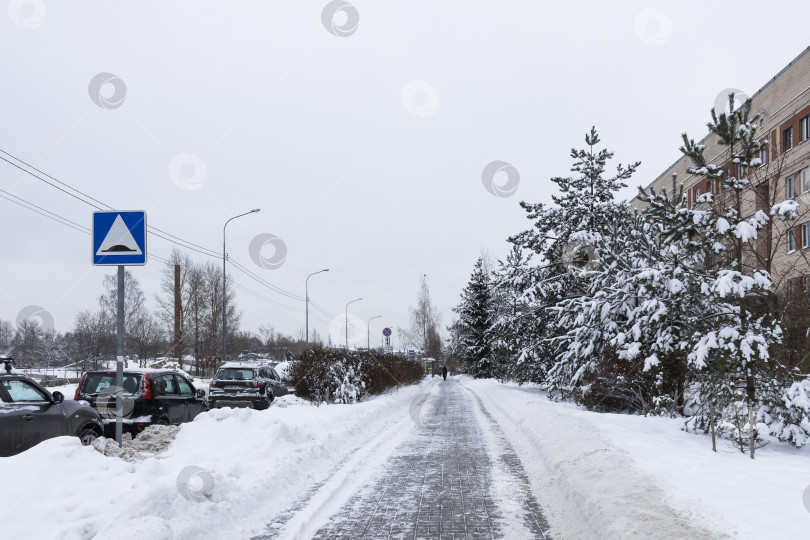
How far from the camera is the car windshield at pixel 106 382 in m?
11.1

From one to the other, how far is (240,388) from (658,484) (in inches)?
551

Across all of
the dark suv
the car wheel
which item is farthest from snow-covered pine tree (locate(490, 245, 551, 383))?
the car wheel

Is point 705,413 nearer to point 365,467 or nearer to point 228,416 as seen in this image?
point 365,467

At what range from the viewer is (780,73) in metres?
35.6

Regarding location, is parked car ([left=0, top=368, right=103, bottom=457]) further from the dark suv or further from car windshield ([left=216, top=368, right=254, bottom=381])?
car windshield ([left=216, top=368, right=254, bottom=381])

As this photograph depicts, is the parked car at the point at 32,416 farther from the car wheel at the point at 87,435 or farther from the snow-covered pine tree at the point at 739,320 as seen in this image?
the snow-covered pine tree at the point at 739,320

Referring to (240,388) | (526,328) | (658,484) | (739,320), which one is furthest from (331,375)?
(658,484)

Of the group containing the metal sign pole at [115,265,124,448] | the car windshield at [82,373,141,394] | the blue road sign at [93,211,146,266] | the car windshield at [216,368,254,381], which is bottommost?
the car windshield at [216,368,254,381]

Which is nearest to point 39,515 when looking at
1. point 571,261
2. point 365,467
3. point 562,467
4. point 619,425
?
point 365,467

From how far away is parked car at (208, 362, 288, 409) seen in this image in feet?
58.0

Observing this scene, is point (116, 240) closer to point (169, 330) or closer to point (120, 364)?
point (120, 364)

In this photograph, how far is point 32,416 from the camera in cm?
789

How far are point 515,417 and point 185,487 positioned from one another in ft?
34.6

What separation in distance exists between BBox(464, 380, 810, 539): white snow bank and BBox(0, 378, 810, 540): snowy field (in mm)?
21
